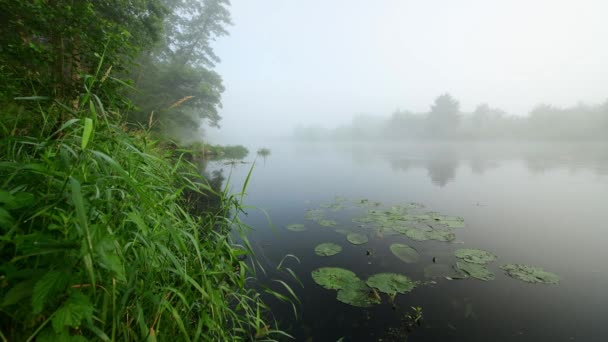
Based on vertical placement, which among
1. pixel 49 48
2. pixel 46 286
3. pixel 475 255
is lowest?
pixel 475 255

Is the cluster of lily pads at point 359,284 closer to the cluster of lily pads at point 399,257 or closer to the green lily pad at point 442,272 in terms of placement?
the cluster of lily pads at point 399,257

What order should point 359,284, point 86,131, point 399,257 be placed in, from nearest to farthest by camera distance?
point 86,131, point 359,284, point 399,257

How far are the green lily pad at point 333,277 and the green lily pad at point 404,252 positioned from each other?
108 cm

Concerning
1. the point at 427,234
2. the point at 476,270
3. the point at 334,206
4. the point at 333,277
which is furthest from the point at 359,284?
the point at 334,206

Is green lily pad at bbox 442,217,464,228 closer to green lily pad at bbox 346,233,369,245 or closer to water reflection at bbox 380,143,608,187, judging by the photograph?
green lily pad at bbox 346,233,369,245

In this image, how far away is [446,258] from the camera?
3713mm

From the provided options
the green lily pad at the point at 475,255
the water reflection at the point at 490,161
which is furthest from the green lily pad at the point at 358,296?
the water reflection at the point at 490,161

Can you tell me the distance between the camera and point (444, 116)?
5031 centimetres

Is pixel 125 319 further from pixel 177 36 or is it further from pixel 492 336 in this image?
pixel 177 36

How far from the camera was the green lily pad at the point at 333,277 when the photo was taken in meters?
3.01

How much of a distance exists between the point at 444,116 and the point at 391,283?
193ft

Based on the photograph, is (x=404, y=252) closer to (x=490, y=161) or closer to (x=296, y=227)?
(x=296, y=227)

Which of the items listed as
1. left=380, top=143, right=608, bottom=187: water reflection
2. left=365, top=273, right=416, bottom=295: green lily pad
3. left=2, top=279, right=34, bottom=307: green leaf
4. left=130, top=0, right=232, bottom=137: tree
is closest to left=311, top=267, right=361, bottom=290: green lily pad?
left=365, top=273, right=416, bottom=295: green lily pad

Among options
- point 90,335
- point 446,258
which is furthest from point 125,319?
point 446,258
